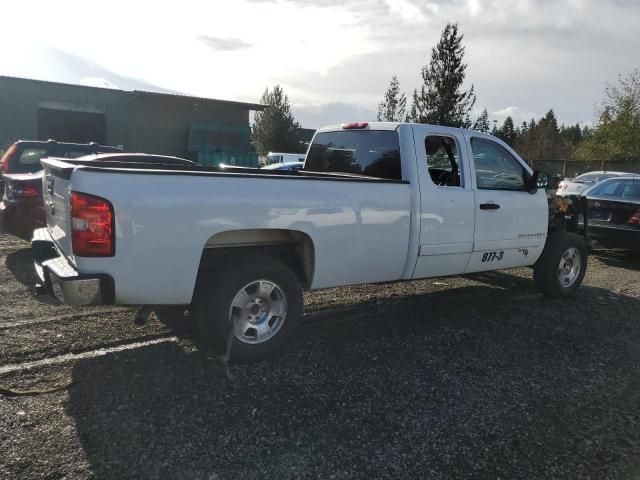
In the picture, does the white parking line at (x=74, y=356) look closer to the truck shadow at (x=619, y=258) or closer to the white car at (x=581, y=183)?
the truck shadow at (x=619, y=258)

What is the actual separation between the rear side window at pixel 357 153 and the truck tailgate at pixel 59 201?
9.22 ft

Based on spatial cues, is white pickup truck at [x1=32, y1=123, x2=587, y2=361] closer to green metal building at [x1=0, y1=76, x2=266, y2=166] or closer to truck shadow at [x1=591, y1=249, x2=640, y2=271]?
truck shadow at [x1=591, y1=249, x2=640, y2=271]

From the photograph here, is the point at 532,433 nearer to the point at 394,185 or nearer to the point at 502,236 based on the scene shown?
the point at 394,185

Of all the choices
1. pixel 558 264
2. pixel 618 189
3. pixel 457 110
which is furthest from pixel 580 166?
pixel 558 264

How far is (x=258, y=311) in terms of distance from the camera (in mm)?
4070

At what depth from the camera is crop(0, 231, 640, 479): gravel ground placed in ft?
9.25

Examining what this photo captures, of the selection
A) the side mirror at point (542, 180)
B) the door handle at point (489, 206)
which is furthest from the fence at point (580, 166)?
the door handle at point (489, 206)

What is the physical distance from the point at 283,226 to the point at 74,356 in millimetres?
1976

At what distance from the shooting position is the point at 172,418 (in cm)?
320

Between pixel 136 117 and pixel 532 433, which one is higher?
pixel 136 117

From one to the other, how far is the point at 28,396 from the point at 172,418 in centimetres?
105

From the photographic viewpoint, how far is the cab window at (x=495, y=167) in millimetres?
5461

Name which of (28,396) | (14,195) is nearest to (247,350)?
(28,396)

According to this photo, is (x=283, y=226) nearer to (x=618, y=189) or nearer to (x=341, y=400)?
(x=341, y=400)
